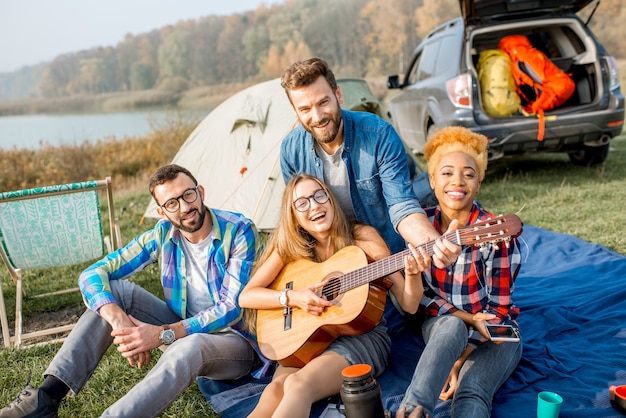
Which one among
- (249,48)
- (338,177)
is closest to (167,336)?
(338,177)

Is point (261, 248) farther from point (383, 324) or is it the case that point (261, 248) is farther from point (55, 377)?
point (55, 377)

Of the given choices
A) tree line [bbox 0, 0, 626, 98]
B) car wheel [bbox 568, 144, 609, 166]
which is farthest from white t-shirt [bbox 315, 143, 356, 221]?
tree line [bbox 0, 0, 626, 98]

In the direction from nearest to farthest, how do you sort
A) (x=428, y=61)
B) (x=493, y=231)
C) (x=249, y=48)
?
(x=493, y=231)
(x=428, y=61)
(x=249, y=48)

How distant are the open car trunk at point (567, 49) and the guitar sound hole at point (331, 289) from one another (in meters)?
3.50

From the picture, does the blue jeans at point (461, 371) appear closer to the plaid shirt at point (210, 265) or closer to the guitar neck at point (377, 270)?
the guitar neck at point (377, 270)

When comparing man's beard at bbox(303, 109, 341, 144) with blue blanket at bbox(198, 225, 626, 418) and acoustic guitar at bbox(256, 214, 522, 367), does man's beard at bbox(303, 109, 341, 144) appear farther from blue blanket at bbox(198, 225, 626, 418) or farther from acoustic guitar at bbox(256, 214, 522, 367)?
blue blanket at bbox(198, 225, 626, 418)

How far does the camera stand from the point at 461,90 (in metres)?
5.21

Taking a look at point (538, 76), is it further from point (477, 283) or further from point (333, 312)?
point (333, 312)

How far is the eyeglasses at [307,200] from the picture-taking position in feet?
8.08

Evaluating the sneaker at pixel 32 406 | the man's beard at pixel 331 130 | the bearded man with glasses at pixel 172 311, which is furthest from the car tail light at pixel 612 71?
the sneaker at pixel 32 406

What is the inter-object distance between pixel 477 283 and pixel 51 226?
106 inches

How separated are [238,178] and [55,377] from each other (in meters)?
2.98

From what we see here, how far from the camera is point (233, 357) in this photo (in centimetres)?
242

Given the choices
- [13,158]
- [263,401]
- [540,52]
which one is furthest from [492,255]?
[13,158]
